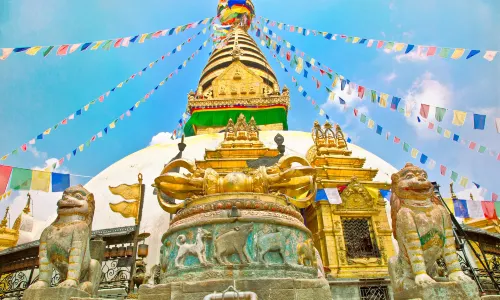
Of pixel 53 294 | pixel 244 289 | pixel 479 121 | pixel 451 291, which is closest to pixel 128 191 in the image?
pixel 53 294

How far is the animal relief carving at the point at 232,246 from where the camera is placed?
13.4 feet

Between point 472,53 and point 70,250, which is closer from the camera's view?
point 70,250

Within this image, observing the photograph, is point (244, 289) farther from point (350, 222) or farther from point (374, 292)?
point (350, 222)

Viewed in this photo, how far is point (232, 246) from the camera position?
13.5ft

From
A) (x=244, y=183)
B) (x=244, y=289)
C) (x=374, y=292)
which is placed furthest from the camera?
(x=374, y=292)

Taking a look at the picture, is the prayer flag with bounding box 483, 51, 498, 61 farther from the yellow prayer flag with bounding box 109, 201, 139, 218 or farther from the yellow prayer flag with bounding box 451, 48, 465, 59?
the yellow prayer flag with bounding box 109, 201, 139, 218

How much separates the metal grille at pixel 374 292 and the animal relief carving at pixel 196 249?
4771mm

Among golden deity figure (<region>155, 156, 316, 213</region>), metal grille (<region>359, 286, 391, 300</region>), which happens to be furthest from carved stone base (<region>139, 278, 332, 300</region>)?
metal grille (<region>359, 286, 391, 300</region>)

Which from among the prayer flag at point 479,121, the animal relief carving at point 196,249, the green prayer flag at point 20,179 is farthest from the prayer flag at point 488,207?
the green prayer flag at point 20,179

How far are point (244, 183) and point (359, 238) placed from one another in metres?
6.76

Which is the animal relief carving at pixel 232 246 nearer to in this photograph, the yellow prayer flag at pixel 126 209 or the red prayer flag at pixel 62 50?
the yellow prayer flag at pixel 126 209

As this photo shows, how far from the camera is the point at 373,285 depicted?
7621 millimetres

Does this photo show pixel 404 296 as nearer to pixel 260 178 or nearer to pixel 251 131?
pixel 260 178

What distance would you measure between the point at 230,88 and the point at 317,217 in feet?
42.9
